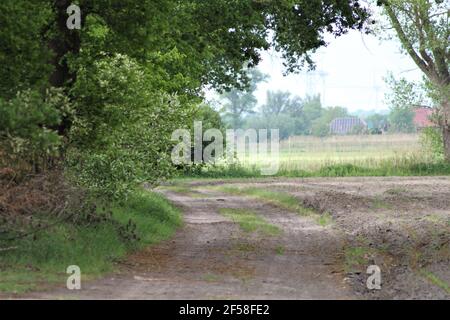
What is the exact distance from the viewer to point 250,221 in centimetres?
2472

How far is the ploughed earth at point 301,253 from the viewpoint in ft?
44.1

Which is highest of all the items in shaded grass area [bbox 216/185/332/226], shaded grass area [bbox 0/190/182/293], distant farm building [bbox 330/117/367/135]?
distant farm building [bbox 330/117/367/135]

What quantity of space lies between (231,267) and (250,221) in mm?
8399

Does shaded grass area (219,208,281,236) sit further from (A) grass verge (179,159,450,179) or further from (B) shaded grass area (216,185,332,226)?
(A) grass verge (179,159,450,179)

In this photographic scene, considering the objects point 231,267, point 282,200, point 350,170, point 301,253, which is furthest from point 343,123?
point 231,267

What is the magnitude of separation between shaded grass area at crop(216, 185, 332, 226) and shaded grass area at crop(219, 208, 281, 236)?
154 centimetres

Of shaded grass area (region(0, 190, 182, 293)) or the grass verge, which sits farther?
the grass verge

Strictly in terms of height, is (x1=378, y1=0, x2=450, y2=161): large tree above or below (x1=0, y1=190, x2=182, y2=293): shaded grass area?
above

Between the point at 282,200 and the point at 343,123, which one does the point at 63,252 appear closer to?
Answer: the point at 282,200

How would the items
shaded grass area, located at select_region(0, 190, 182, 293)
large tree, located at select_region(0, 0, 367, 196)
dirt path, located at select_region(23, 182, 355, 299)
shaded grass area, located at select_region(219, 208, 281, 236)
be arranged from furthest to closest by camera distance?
1. shaded grass area, located at select_region(219, 208, 281, 236)
2. large tree, located at select_region(0, 0, 367, 196)
3. shaded grass area, located at select_region(0, 190, 182, 293)
4. dirt path, located at select_region(23, 182, 355, 299)

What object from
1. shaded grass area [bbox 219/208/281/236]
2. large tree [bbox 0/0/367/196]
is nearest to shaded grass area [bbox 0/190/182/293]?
large tree [bbox 0/0/367/196]

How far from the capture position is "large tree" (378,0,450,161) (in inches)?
1877

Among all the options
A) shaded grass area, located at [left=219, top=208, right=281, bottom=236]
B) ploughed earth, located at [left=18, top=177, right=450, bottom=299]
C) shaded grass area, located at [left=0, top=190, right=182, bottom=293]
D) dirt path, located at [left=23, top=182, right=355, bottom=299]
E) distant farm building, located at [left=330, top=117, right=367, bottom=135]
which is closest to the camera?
dirt path, located at [left=23, top=182, right=355, bottom=299]
